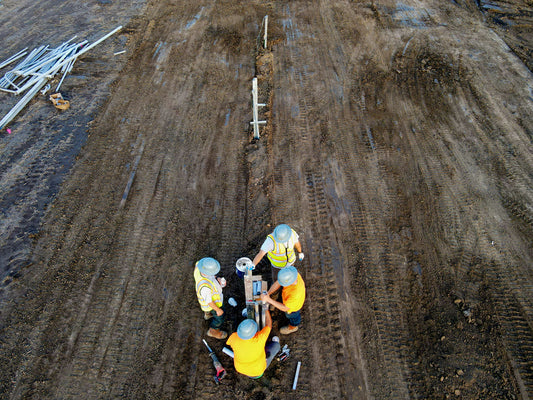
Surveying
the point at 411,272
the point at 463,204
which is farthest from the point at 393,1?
the point at 411,272

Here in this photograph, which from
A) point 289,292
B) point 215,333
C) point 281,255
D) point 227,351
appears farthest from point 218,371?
point 281,255

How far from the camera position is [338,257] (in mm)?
6699

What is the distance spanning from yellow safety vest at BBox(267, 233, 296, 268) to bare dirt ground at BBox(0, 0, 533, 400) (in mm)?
886

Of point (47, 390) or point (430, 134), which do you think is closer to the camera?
point (47, 390)

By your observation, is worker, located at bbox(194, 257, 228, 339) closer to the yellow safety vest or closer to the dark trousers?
the yellow safety vest

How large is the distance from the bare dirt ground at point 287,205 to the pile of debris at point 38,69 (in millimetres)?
366

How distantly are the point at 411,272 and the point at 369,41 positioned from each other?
9142mm

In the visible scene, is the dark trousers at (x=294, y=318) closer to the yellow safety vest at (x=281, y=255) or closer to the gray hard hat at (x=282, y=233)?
the yellow safety vest at (x=281, y=255)

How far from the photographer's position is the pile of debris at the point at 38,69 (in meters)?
10.2

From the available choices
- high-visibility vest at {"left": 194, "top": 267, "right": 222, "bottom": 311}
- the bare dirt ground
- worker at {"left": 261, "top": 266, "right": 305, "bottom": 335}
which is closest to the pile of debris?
the bare dirt ground

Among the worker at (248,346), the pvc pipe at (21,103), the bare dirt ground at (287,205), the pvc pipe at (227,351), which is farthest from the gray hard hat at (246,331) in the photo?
the pvc pipe at (21,103)

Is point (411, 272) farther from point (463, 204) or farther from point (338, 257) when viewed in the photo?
point (463, 204)

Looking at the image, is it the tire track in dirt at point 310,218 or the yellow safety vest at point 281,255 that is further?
the yellow safety vest at point 281,255

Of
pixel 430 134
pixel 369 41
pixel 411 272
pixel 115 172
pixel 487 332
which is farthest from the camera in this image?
pixel 369 41
